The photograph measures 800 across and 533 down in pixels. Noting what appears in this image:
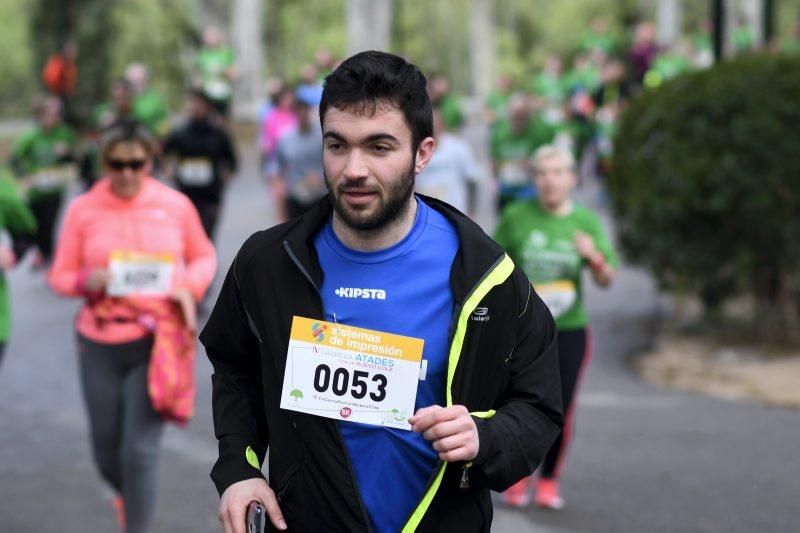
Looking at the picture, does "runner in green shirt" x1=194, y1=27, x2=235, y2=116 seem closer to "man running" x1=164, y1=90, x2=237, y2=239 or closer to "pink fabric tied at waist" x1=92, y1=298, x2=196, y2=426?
"man running" x1=164, y1=90, x2=237, y2=239

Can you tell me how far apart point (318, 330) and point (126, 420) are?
2880 mm

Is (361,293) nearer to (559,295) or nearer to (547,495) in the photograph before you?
(559,295)

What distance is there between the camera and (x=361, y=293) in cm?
327

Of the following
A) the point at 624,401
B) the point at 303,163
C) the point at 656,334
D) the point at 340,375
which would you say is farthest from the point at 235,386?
the point at 656,334

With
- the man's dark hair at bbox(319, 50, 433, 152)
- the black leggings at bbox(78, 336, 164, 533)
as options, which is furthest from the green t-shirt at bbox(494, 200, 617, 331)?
the man's dark hair at bbox(319, 50, 433, 152)

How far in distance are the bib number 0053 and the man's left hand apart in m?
0.22

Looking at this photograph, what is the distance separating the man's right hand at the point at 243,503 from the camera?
321 centimetres

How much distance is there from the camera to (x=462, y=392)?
A: 3.19 metres

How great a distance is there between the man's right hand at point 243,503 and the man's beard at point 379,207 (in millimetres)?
648

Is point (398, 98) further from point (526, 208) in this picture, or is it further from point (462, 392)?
point (526, 208)

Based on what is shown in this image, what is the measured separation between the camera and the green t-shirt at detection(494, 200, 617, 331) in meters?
7.09

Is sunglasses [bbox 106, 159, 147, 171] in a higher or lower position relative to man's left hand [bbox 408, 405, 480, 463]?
higher

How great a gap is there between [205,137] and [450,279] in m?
10.1

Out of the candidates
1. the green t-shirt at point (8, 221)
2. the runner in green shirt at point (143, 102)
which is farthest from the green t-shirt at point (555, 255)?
the runner in green shirt at point (143, 102)
